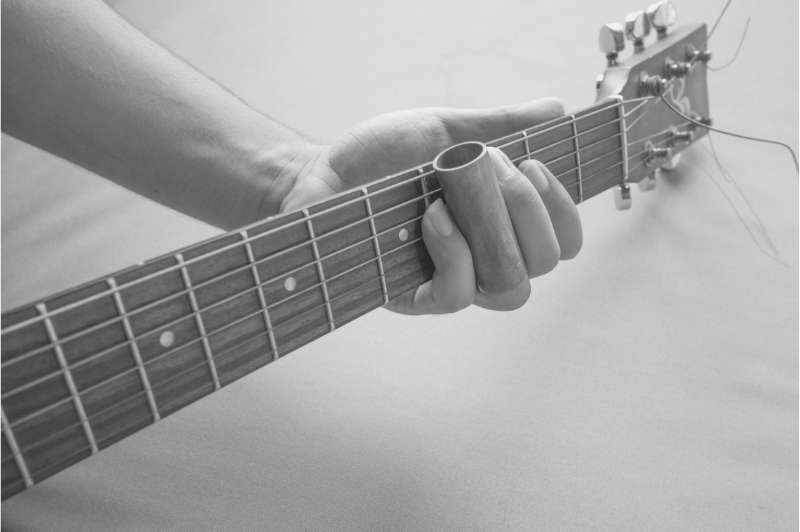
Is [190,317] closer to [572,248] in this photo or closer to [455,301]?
[455,301]

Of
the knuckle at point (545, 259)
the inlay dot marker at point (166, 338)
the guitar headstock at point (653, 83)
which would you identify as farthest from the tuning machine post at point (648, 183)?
the inlay dot marker at point (166, 338)

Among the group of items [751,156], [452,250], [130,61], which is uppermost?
[130,61]

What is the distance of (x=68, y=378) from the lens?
469mm

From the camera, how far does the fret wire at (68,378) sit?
45cm

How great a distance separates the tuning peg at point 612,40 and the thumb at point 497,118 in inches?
3.9

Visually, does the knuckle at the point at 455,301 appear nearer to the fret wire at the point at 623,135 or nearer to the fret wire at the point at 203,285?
the fret wire at the point at 203,285

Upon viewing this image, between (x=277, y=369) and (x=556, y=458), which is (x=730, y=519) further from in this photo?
(x=277, y=369)

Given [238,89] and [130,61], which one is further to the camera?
[238,89]

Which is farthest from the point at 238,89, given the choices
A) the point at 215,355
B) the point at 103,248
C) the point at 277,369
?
the point at 215,355

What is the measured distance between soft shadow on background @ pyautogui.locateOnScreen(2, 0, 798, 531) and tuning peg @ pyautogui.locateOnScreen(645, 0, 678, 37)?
0.62 ft

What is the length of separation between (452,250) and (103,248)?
571 mm

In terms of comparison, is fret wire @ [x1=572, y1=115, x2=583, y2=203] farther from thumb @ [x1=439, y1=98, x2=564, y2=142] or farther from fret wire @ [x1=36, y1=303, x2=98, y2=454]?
fret wire @ [x1=36, y1=303, x2=98, y2=454]

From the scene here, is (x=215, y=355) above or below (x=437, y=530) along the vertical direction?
above

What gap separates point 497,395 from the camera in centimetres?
76
